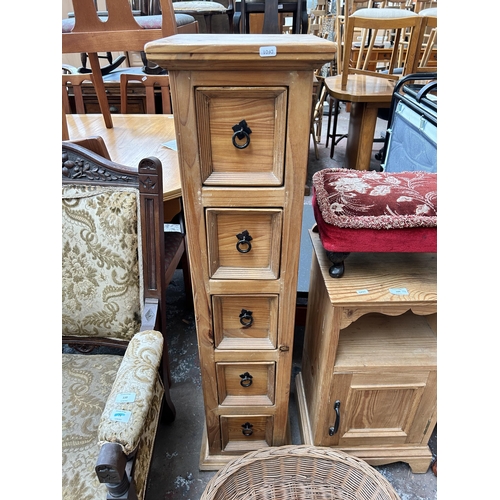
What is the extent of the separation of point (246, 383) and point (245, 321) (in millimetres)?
207

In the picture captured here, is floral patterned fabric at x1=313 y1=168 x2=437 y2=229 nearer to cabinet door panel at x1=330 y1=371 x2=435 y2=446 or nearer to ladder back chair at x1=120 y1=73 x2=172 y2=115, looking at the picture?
cabinet door panel at x1=330 y1=371 x2=435 y2=446

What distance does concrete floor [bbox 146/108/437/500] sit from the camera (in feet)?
3.71

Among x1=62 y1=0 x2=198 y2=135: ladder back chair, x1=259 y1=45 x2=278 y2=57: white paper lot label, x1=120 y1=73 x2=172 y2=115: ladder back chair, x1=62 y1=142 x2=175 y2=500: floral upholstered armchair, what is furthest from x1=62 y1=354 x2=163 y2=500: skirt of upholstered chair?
x1=120 y1=73 x2=172 y2=115: ladder back chair

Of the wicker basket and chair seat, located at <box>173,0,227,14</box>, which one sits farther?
chair seat, located at <box>173,0,227,14</box>

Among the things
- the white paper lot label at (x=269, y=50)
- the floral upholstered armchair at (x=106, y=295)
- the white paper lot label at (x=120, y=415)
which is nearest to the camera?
the white paper lot label at (x=269, y=50)

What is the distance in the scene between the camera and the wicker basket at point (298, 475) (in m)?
0.97

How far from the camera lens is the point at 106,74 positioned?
3.02m

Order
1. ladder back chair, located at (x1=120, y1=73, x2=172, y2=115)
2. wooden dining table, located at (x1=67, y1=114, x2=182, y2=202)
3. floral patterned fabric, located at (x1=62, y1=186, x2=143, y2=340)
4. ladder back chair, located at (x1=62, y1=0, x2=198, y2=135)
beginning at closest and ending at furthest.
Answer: floral patterned fabric, located at (x1=62, y1=186, x2=143, y2=340)
ladder back chair, located at (x1=62, y1=0, x2=198, y2=135)
wooden dining table, located at (x1=67, y1=114, x2=182, y2=202)
ladder back chair, located at (x1=120, y1=73, x2=172, y2=115)

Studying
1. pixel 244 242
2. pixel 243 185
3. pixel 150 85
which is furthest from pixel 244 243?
pixel 150 85

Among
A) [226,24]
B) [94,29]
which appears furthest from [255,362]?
[226,24]

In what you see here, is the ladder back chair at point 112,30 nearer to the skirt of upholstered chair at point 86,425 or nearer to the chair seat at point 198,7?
the skirt of upholstered chair at point 86,425

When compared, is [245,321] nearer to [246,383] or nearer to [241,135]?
[246,383]

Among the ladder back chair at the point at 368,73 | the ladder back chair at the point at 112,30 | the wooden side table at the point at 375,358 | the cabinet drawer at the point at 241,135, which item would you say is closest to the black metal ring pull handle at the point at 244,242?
the cabinet drawer at the point at 241,135

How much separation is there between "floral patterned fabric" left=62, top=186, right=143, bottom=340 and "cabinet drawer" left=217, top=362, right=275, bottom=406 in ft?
0.92
